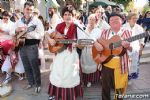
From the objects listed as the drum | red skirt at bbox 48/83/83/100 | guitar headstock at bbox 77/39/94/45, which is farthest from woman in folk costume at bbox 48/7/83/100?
the drum

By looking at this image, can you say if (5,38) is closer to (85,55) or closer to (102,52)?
(85,55)

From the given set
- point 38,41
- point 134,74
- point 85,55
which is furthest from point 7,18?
point 134,74

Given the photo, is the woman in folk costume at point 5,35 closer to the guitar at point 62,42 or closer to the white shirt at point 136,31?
the guitar at point 62,42

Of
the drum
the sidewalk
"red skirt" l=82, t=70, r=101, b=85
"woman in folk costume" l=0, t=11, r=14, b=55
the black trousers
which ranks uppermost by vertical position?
"woman in folk costume" l=0, t=11, r=14, b=55

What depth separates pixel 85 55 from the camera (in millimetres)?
6574

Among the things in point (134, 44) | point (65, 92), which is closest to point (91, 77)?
point (134, 44)

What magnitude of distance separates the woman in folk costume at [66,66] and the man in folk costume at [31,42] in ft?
2.51

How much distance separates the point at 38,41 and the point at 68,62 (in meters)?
1.22

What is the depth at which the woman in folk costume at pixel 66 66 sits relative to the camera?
17.6 feet

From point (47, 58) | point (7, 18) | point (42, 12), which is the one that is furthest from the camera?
point (42, 12)

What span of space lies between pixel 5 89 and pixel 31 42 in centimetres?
122

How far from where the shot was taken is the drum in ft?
20.7

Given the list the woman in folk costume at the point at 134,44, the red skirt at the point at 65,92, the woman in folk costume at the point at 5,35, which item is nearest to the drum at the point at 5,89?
the woman in folk costume at the point at 5,35

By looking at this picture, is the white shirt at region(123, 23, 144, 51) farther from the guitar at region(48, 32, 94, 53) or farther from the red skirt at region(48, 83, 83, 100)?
the red skirt at region(48, 83, 83, 100)
